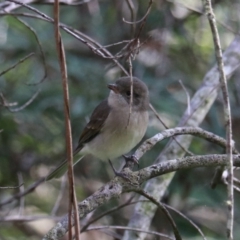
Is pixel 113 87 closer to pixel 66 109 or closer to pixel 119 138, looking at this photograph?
pixel 119 138

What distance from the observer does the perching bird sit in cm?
419

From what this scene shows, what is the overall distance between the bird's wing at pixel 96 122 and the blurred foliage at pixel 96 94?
17 cm

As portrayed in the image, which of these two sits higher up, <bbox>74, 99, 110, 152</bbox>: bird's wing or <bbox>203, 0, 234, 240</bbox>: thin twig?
<bbox>74, 99, 110, 152</bbox>: bird's wing

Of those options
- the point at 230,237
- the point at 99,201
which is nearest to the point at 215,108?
the point at 99,201

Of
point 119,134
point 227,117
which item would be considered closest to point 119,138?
point 119,134

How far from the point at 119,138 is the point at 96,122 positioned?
1.05 feet

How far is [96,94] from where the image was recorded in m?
4.81

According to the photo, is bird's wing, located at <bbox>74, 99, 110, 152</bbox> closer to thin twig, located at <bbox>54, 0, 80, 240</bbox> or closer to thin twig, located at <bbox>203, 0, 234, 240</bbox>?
thin twig, located at <bbox>203, 0, 234, 240</bbox>

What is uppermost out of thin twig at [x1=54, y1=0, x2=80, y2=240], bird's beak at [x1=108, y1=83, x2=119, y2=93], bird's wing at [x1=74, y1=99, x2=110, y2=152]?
bird's beak at [x1=108, y1=83, x2=119, y2=93]

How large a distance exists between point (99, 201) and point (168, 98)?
2.45m

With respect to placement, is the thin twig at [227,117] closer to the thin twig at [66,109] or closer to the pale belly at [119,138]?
the thin twig at [66,109]

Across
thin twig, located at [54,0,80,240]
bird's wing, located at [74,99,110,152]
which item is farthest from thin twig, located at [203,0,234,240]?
bird's wing, located at [74,99,110,152]

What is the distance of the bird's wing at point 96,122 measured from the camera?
443cm

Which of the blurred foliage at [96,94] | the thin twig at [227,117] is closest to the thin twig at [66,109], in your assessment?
the thin twig at [227,117]
